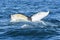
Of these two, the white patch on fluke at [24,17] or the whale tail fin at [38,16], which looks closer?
the white patch on fluke at [24,17]

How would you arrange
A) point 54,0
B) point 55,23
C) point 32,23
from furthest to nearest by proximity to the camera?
1. point 54,0
2. point 55,23
3. point 32,23

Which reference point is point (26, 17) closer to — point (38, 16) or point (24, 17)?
point (24, 17)

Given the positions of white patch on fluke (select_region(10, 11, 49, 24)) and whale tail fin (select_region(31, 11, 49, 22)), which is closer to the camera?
white patch on fluke (select_region(10, 11, 49, 24))

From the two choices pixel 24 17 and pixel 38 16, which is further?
pixel 38 16

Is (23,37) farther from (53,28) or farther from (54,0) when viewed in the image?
(54,0)

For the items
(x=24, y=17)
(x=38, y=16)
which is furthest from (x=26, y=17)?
(x=38, y=16)

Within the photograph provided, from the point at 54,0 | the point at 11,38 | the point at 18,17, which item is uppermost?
the point at 54,0

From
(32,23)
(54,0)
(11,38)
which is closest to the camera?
(11,38)

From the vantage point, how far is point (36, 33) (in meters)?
12.2

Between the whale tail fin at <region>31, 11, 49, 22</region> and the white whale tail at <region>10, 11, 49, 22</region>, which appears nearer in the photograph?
the white whale tail at <region>10, 11, 49, 22</region>

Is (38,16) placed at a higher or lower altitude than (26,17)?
higher

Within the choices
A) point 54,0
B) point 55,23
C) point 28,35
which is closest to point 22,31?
point 28,35

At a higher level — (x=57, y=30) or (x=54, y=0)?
(x=54, y=0)

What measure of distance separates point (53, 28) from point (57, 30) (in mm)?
223
